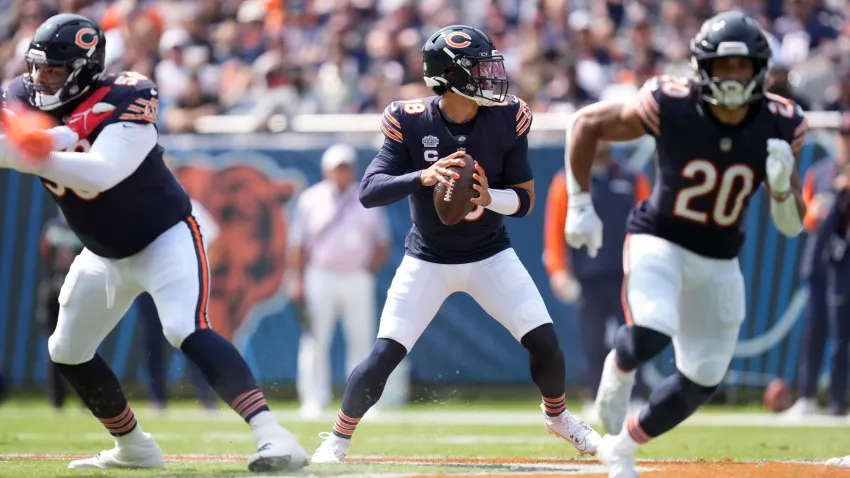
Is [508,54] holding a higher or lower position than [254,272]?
higher

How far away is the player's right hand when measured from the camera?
577 cm

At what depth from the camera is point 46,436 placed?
8.65m

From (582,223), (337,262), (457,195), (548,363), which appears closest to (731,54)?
(582,223)

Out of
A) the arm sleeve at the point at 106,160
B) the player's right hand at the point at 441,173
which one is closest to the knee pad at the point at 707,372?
the player's right hand at the point at 441,173

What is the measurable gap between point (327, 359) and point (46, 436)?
9.63ft

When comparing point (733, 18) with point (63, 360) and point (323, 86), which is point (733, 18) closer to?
point (63, 360)

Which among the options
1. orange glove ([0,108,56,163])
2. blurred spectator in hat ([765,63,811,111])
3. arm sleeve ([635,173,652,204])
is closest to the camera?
orange glove ([0,108,56,163])

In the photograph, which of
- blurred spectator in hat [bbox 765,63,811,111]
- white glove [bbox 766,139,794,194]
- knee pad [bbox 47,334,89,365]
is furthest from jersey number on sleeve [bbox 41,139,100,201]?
blurred spectator in hat [bbox 765,63,811,111]

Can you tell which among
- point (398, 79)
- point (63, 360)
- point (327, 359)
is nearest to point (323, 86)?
point (398, 79)

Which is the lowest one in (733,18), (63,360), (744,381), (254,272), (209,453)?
(744,381)

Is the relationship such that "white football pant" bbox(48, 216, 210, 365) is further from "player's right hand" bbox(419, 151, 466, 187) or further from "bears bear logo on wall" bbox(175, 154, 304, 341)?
"bears bear logo on wall" bbox(175, 154, 304, 341)

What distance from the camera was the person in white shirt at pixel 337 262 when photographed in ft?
36.0

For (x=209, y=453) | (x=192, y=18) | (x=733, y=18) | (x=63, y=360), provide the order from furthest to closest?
(x=192, y=18) < (x=209, y=453) < (x=63, y=360) < (x=733, y=18)

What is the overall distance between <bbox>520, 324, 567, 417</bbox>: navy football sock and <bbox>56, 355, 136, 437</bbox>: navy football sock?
1.97 meters
